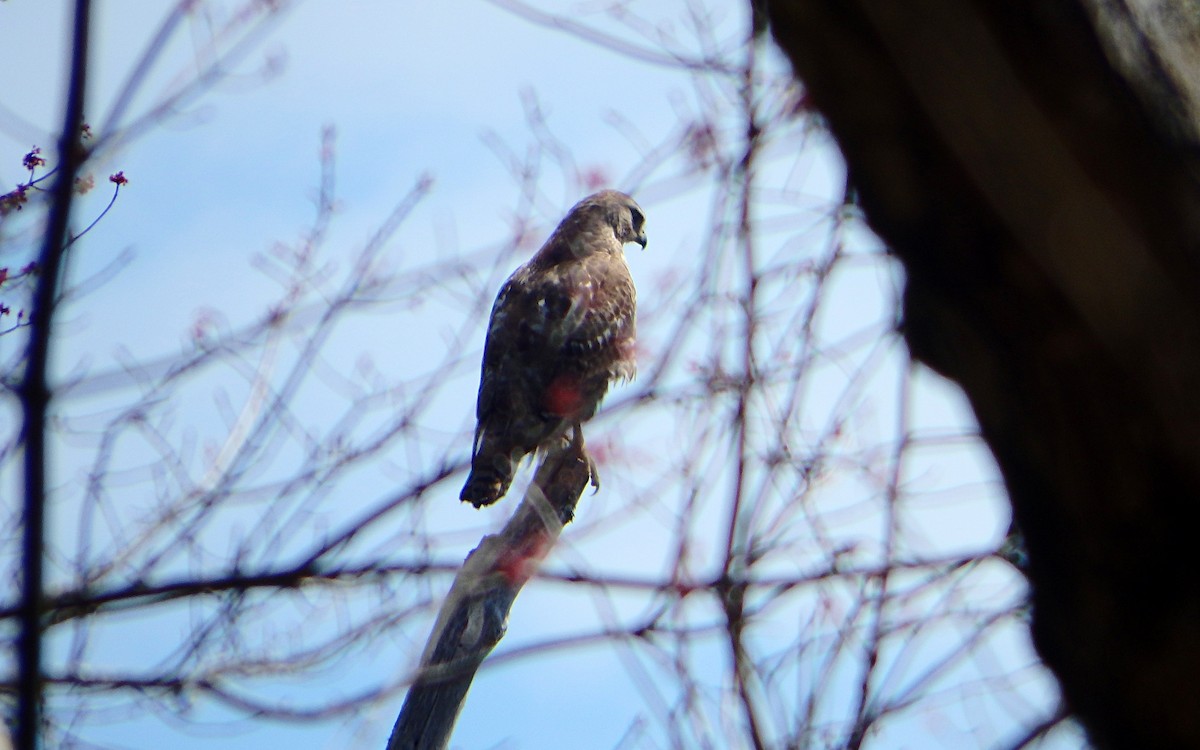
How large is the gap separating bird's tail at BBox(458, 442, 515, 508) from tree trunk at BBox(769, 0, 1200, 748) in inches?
168

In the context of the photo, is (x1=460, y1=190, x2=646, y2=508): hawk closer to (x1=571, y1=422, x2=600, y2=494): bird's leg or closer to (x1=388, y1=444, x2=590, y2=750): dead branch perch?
(x1=571, y1=422, x2=600, y2=494): bird's leg

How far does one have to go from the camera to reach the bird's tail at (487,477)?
5.40m

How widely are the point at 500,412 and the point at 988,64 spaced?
4.77m

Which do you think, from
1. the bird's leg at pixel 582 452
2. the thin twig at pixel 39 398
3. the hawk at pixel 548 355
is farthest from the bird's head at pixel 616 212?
the thin twig at pixel 39 398

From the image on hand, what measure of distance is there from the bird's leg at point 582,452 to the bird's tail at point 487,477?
14.3 inches

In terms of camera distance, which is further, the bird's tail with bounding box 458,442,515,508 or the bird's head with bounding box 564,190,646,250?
the bird's head with bounding box 564,190,646,250

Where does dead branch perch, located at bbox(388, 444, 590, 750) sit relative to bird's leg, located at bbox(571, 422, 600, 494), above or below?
below

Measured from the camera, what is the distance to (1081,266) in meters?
1.13

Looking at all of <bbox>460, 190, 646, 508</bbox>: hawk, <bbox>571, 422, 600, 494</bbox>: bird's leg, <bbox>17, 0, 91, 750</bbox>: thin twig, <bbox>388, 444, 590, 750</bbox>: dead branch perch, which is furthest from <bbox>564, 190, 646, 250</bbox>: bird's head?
<bbox>17, 0, 91, 750</bbox>: thin twig

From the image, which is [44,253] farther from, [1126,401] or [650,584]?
[1126,401]

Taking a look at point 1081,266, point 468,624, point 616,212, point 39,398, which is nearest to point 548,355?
point 616,212

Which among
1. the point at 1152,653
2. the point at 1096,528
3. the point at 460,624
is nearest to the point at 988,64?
the point at 1096,528

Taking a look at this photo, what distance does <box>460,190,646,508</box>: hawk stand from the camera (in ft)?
18.6

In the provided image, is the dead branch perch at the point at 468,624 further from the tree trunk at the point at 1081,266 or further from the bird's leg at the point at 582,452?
the tree trunk at the point at 1081,266
